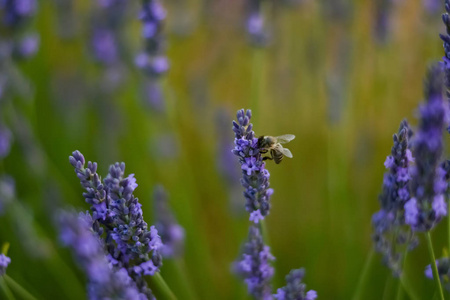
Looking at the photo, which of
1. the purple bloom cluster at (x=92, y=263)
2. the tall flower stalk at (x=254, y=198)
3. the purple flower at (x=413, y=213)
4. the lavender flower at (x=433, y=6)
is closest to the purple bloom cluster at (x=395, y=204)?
the purple flower at (x=413, y=213)

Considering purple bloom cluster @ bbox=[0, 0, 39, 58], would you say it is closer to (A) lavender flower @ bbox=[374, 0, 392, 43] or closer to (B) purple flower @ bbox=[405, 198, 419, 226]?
(A) lavender flower @ bbox=[374, 0, 392, 43]

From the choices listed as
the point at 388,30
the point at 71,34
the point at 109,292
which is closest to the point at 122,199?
the point at 109,292

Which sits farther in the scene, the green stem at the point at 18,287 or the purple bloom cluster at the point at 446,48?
the green stem at the point at 18,287

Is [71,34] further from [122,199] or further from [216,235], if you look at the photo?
[122,199]

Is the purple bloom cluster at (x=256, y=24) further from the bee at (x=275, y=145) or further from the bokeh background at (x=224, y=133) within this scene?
the bee at (x=275, y=145)

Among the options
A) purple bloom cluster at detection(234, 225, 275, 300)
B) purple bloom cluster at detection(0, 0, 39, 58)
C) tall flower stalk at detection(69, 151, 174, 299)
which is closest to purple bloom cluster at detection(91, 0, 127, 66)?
purple bloom cluster at detection(0, 0, 39, 58)

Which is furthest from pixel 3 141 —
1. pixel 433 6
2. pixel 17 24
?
pixel 433 6
